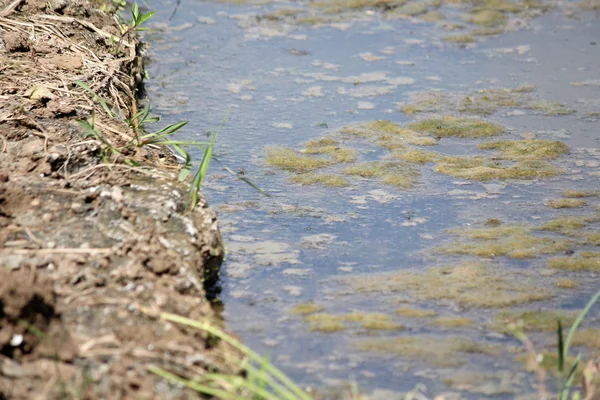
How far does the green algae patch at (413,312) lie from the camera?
2.70 m

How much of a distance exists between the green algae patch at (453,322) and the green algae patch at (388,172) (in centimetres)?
104

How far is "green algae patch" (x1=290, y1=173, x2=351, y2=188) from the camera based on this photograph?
12.0 ft

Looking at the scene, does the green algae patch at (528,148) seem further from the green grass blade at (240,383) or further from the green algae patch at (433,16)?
the green grass blade at (240,383)

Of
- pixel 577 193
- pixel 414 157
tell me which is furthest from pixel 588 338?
pixel 414 157

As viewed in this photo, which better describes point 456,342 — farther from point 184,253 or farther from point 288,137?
point 288,137

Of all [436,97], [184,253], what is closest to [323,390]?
[184,253]

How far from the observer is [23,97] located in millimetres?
3385

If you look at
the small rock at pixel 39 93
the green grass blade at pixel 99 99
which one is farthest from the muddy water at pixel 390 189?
the small rock at pixel 39 93

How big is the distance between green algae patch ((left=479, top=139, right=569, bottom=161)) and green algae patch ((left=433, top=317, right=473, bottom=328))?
142 cm

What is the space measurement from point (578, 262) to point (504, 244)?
0.92 ft

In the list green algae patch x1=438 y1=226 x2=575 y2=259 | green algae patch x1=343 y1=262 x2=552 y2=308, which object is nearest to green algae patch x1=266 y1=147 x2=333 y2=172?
green algae patch x1=438 y1=226 x2=575 y2=259

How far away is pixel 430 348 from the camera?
2525 millimetres

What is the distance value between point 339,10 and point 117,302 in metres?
3.99

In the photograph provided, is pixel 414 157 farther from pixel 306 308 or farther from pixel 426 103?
pixel 306 308
